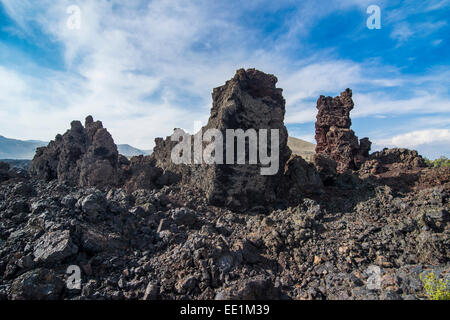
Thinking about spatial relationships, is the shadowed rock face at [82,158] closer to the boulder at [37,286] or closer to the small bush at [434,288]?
the boulder at [37,286]

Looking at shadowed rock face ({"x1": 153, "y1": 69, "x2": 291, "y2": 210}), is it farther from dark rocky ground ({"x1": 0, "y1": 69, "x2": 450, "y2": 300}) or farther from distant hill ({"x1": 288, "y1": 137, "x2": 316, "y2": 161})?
distant hill ({"x1": 288, "y1": 137, "x2": 316, "y2": 161})

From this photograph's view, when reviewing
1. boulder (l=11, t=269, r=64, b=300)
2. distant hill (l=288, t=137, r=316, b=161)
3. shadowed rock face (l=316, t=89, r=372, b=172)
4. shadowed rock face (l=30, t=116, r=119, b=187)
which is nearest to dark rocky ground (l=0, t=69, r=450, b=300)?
boulder (l=11, t=269, r=64, b=300)

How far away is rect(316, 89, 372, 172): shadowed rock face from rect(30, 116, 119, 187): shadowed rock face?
13.7 m

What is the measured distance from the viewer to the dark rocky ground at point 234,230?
17.4 ft

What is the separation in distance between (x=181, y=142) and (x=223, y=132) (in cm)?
414

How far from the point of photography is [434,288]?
4.68 meters

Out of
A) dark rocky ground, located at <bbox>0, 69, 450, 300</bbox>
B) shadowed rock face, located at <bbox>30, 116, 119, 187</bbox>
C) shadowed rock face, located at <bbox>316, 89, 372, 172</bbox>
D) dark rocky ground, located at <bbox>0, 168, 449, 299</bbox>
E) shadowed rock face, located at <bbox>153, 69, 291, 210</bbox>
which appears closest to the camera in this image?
dark rocky ground, located at <bbox>0, 168, 449, 299</bbox>

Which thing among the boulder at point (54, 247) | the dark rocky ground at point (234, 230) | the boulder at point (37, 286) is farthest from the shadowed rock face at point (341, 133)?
the boulder at point (37, 286)

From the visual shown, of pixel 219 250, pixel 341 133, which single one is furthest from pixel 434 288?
pixel 341 133

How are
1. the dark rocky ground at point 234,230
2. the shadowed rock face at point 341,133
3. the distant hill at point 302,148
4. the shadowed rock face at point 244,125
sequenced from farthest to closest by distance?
the distant hill at point 302,148 → the shadowed rock face at point 341,133 → the shadowed rock face at point 244,125 → the dark rocky ground at point 234,230

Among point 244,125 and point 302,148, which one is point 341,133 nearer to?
point 244,125

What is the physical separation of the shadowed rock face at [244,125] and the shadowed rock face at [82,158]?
561cm

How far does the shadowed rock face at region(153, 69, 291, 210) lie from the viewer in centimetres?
998
